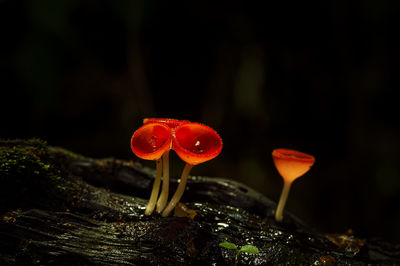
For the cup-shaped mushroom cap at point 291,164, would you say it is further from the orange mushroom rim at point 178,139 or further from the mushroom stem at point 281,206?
the orange mushroom rim at point 178,139

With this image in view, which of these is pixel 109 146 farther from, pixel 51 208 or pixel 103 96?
pixel 51 208

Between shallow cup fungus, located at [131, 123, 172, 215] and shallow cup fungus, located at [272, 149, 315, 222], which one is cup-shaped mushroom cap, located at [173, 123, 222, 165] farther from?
shallow cup fungus, located at [272, 149, 315, 222]

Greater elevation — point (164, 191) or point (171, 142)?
point (171, 142)

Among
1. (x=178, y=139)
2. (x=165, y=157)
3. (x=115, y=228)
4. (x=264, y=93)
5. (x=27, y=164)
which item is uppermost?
(x=264, y=93)

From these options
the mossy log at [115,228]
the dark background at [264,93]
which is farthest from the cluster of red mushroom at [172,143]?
the dark background at [264,93]

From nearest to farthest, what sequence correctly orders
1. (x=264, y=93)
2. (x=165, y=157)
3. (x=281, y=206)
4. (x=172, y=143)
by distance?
(x=172, y=143), (x=165, y=157), (x=281, y=206), (x=264, y=93)

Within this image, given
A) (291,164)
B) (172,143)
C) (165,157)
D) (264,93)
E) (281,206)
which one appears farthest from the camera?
(264,93)

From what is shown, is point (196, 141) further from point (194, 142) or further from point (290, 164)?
point (290, 164)

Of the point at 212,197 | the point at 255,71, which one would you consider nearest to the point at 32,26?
the point at 255,71

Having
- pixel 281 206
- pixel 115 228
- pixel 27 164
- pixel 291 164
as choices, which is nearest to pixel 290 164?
pixel 291 164
